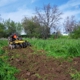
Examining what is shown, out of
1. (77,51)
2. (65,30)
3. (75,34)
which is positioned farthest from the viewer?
(65,30)

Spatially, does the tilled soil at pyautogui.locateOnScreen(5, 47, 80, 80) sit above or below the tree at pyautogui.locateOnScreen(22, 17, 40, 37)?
below

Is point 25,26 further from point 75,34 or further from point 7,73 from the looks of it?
point 7,73

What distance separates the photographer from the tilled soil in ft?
15.5

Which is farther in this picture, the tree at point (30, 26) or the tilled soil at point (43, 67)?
the tree at point (30, 26)

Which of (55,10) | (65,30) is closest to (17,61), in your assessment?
(55,10)

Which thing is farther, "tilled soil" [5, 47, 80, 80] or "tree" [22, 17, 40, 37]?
"tree" [22, 17, 40, 37]

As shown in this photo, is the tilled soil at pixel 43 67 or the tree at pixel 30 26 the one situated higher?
the tree at pixel 30 26

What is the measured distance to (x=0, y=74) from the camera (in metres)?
4.87

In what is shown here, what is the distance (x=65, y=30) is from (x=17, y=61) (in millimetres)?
35997

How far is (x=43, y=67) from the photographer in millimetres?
5266

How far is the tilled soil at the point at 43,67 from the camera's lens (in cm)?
472

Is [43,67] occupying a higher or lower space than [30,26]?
lower

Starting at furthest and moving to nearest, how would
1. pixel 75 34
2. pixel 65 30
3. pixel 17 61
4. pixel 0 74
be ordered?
pixel 65 30, pixel 75 34, pixel 17 61, pixel 0 74

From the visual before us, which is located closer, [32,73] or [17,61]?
[32,73]
